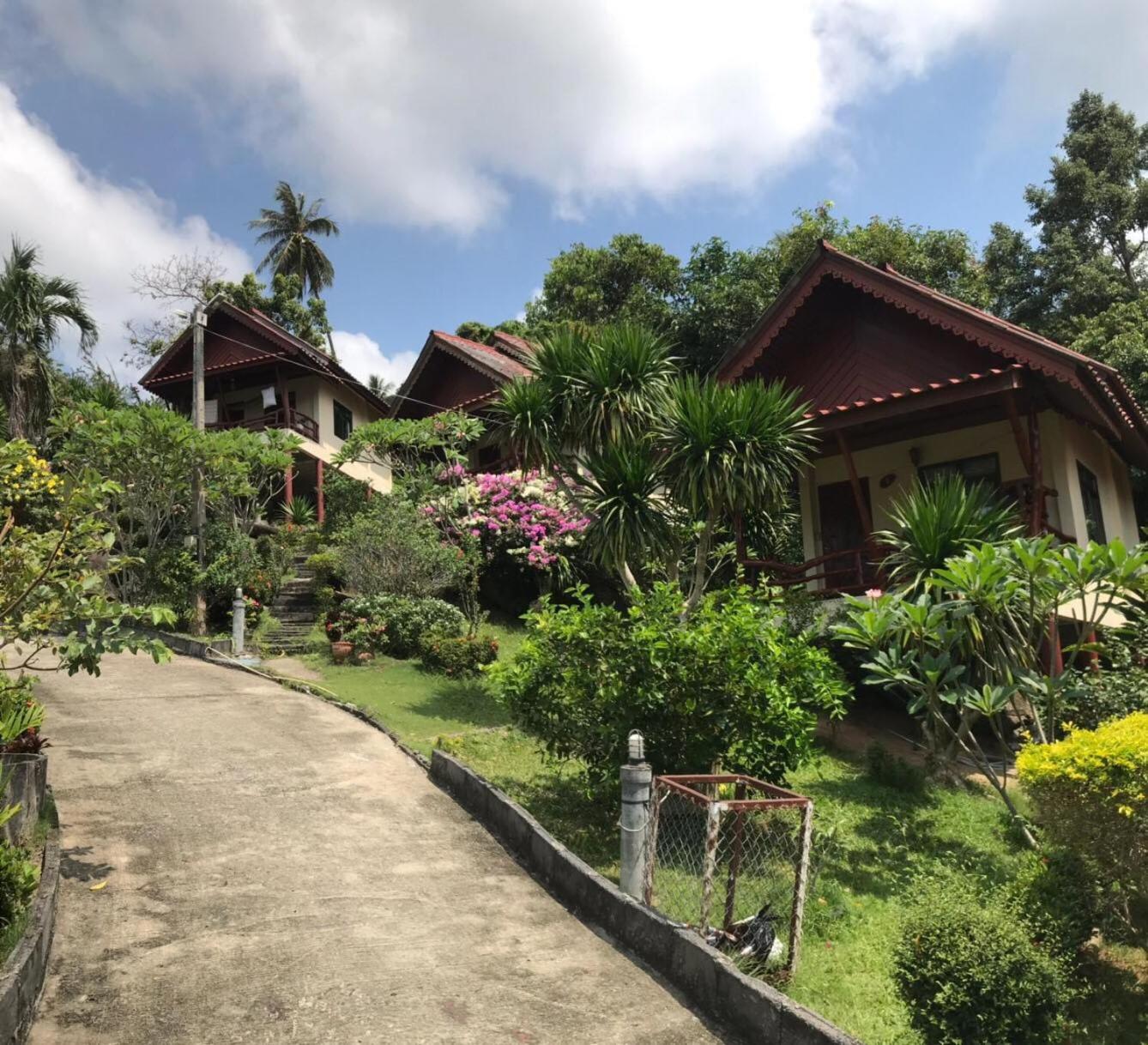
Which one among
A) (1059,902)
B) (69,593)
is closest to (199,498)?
(69,593)

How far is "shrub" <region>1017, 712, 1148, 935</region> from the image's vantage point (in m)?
5.15

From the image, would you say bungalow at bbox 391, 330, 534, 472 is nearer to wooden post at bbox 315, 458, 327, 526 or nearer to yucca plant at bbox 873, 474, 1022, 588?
wooden post at bbox 315, 458, 327, 526

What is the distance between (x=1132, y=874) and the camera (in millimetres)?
5270

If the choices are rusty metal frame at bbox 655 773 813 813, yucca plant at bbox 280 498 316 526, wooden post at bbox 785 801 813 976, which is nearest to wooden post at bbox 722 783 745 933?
rusty metal frame at bbox 655 773 813 813

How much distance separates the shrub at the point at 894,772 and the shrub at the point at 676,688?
2.50 m

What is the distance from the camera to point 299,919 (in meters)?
5.57

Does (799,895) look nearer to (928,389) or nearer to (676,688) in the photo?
(676,688)

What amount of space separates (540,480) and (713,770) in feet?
40.4

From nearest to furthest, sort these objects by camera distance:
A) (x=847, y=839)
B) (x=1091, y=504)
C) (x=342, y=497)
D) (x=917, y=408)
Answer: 1. (x=847, y=839)
2. (x=917, y=408)
3. (x=1091, y=504)
4. (x=342, y=497)

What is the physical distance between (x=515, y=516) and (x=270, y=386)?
41.8 ft

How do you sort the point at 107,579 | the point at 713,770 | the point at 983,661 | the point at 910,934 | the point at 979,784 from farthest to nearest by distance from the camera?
→ the point at 107,579 < the point at 979,784 < the point at 983,661 < the point at 713,770 < the point at 910,934

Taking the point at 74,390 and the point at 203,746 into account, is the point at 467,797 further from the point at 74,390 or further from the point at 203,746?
the point at 74,390

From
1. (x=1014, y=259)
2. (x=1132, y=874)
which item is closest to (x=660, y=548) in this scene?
(x=1132, y=874)

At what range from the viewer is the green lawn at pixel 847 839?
17.4 ft
